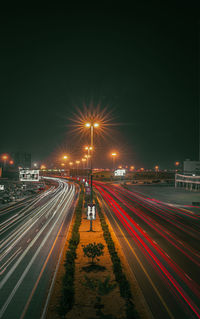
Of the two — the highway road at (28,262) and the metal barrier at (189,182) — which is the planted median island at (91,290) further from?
the metal barrier at (189,182)

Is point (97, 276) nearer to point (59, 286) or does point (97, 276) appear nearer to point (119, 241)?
point (59, 286)

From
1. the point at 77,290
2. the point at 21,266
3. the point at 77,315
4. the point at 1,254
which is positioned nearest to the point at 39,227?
the point at 1,254

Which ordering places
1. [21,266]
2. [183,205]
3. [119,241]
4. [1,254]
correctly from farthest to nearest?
[183,205] → [119,241] → [1,254] → [21,266]

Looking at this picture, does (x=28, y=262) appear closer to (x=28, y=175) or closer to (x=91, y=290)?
(x=91, y=290)

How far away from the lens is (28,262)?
18328 mm

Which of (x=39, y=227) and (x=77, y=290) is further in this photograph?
(x=39, y=227)

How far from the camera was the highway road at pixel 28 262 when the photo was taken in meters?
12.5

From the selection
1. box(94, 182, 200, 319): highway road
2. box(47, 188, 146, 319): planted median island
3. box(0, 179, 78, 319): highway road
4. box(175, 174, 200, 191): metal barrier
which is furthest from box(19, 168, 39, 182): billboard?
box(175, 174, 200, 191): metal barrier

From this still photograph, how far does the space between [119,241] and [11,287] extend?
13.0 meters

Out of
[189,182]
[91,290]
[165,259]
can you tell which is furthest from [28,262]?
[189,182]

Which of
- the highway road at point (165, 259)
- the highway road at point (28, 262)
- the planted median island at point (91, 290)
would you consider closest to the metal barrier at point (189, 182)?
the highway road at point (165, 259)

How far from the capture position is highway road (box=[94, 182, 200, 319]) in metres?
12.8

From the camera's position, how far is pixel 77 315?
1131 centimetres

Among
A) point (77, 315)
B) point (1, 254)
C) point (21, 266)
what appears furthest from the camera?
point (1, 254)
